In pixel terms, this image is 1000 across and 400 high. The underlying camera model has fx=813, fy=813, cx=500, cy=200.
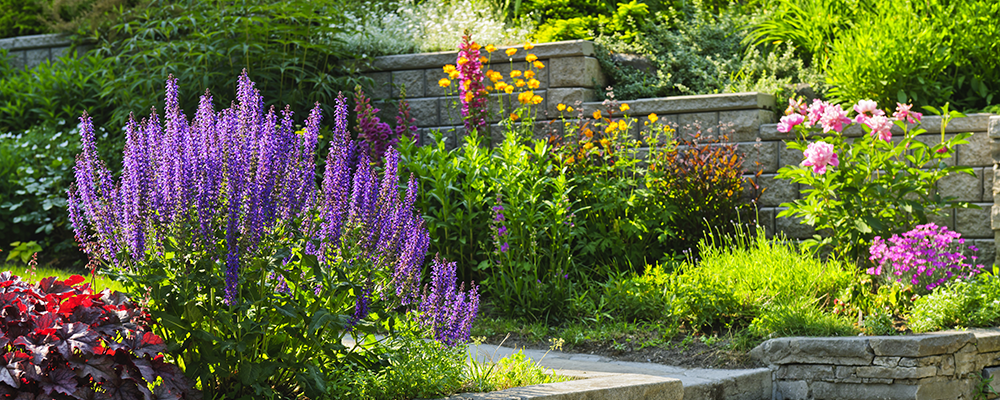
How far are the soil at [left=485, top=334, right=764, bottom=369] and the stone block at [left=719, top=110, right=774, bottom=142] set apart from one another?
200 cm

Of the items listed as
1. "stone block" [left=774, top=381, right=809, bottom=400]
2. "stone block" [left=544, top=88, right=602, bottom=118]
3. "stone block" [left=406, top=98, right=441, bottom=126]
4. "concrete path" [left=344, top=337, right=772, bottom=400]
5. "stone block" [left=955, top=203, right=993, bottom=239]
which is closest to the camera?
"concrete path" [left=344, top=337, right=772, bottom=400]

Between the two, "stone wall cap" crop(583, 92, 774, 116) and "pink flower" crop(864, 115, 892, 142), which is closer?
"pink flower" crop(864, 115, 892, 142)

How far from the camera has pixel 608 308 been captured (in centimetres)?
472

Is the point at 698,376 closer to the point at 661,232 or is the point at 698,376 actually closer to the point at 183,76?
the point at 661,232

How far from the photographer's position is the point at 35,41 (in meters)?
8.30

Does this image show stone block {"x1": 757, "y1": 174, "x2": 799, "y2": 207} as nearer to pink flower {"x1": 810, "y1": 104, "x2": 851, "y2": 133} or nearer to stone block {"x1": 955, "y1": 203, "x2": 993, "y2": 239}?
pink flower {"x1": 810, "y1": 104, "x2": 851, "y2": 133}

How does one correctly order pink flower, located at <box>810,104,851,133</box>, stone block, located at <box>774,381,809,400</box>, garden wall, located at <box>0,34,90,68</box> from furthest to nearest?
1. garden wall, located at <box>0,34,90,68</box>
2. pink flower, located at <box>810,104,851,133</box>
3. stone block, located at <box>774,381,809,400</box>

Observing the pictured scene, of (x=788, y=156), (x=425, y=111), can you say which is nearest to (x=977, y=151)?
(x=788, y=156)

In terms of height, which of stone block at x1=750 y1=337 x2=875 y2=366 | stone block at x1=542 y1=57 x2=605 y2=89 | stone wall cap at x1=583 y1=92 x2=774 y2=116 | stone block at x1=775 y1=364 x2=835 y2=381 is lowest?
stone block at x1=775 y1=364 x2=835 y2=381

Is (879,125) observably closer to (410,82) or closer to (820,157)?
(820,157)

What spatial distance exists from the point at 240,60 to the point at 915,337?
5.11 metres

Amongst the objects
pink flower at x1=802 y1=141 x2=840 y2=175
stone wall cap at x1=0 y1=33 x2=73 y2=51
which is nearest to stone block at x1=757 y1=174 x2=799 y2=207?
pink flower at x1=802 y1=141 x2=840 y2=175

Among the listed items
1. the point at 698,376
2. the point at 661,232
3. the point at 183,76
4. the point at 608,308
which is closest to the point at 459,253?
the point at 608,308

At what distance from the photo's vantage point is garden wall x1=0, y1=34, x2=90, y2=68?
8172 millimetres
